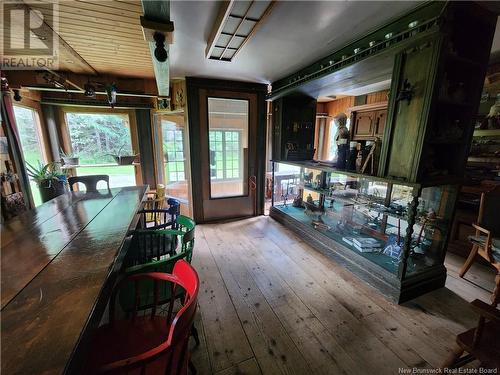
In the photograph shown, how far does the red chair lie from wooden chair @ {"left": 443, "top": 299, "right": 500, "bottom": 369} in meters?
1.37

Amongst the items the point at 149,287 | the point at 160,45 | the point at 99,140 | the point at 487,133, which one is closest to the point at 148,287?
the point at 149,287

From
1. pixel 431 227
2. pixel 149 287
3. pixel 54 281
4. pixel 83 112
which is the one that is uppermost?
pixel 83 112

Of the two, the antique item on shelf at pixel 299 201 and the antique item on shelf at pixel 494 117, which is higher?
the antique item on shelf at pixel 494 117

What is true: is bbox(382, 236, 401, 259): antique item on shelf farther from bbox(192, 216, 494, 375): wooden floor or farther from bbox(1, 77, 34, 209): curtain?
bbox(1, 77, 34, 209): curtain

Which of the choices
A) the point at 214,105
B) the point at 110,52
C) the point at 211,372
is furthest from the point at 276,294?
the point at 110,52

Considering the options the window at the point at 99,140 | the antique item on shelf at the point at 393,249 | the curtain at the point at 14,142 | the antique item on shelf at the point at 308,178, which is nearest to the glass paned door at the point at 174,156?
the window at the point at 99,140

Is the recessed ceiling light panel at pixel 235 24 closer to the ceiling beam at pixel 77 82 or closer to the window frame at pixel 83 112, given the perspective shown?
the ceiling beam at pixel 77 82

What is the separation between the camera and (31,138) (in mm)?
3316

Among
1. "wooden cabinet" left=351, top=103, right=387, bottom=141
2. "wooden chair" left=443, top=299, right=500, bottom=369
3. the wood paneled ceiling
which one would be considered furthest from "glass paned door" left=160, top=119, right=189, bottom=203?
"wooden chair" left=443, top=299, right=500, bottom=369

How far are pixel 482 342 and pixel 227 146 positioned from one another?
A: 3.60 m

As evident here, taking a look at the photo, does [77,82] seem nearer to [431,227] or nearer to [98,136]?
[98,136]

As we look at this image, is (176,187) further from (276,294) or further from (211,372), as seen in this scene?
(211,372)

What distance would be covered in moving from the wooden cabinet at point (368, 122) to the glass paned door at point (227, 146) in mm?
1842

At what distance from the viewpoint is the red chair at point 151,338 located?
29.1 inches
